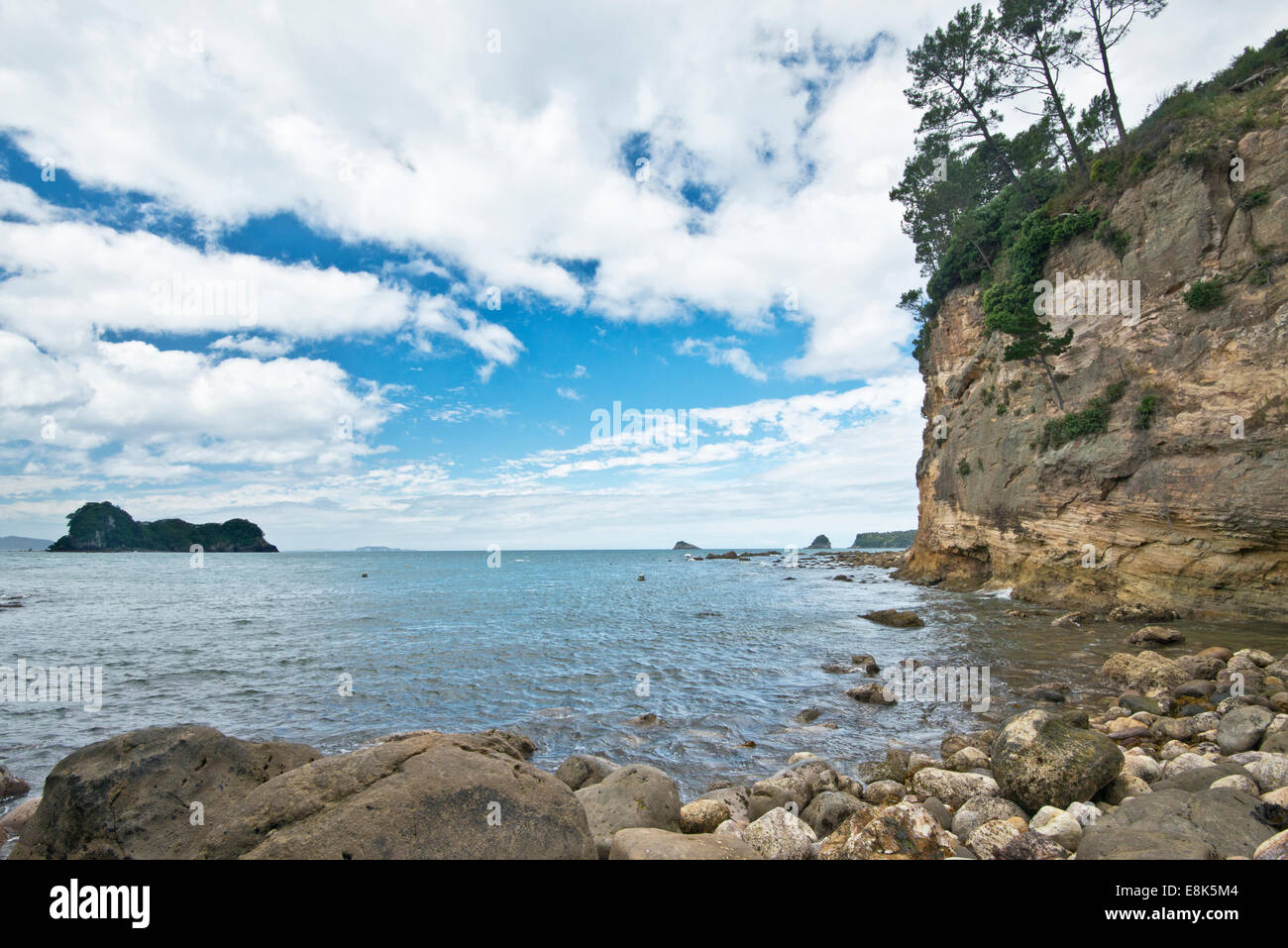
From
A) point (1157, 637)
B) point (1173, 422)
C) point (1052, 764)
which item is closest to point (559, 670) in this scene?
point (1052, 764)

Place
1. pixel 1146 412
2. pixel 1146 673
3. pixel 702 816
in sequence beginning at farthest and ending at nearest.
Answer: pixel 1146 412 → pixel 1146 673 → pixel 702 816

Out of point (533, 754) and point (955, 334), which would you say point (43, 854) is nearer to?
point (533, 754)

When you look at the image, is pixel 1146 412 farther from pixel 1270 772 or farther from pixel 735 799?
pixel 735 799

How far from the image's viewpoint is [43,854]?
5.77m

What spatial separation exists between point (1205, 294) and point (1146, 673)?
15.8m

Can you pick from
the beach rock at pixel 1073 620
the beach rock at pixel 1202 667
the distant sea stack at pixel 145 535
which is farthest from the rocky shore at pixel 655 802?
the distant sea stack at pixel 145 535

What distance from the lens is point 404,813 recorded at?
441 centimetres

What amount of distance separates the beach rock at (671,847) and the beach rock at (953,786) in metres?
3.94

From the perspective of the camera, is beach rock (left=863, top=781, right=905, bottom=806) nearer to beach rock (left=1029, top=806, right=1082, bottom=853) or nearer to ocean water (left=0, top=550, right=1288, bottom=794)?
beach rock (left=1029, top=806, right=1082, bottom=853)

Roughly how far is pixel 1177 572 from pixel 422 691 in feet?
86.7

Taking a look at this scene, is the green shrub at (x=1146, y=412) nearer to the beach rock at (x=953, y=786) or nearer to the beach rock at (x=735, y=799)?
the beach rock at (x=953, y=786)

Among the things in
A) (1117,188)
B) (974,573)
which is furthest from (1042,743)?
(974,573)

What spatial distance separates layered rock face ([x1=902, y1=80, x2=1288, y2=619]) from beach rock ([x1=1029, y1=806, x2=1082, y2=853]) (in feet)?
59.9

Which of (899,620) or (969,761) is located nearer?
(969,761)
